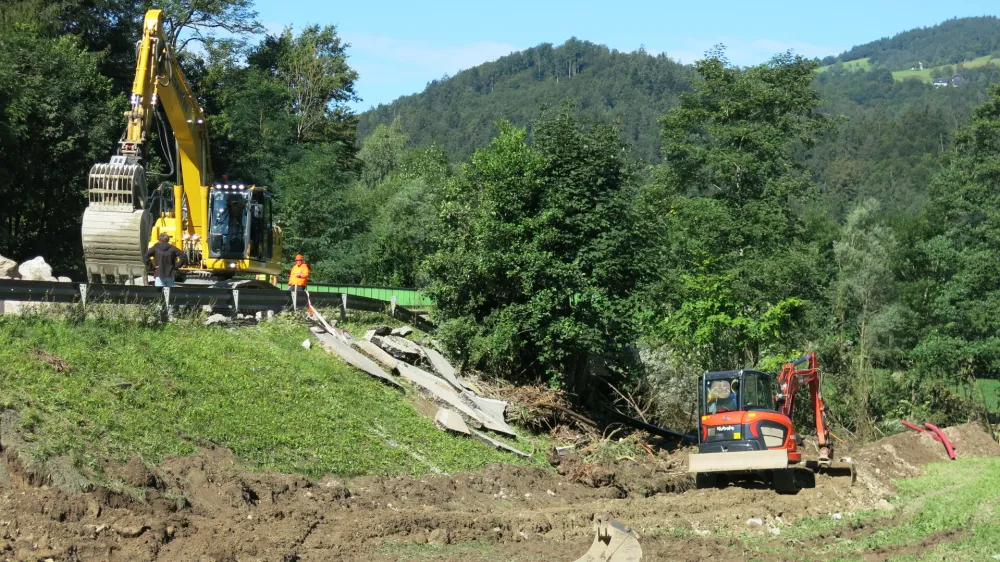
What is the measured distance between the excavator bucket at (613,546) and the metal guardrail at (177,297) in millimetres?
10923

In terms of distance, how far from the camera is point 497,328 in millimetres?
25609

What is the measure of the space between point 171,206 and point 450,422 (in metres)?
11.6

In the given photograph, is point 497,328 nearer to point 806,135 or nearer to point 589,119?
point 589,119

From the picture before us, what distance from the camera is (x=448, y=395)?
2178 centimetres

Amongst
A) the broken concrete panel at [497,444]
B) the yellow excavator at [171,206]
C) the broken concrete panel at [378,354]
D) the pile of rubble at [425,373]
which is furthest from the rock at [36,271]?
the broken concrete panel at [497,444]

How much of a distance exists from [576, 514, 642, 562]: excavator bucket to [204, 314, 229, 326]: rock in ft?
40.3

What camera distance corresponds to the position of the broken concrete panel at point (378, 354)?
22.2 meters

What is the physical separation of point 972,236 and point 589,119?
1036 inches

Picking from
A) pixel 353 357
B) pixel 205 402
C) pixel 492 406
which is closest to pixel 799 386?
pixel 492 406

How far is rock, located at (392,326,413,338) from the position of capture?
25.6 meters

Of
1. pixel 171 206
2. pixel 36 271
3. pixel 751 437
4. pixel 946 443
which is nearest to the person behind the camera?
pixel 751 437

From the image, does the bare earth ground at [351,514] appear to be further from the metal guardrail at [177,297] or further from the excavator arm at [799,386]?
the metal guardrail at [177,297]

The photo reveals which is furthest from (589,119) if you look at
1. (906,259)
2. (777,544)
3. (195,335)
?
(906,259)

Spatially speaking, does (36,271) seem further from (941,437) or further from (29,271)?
(941,437)
